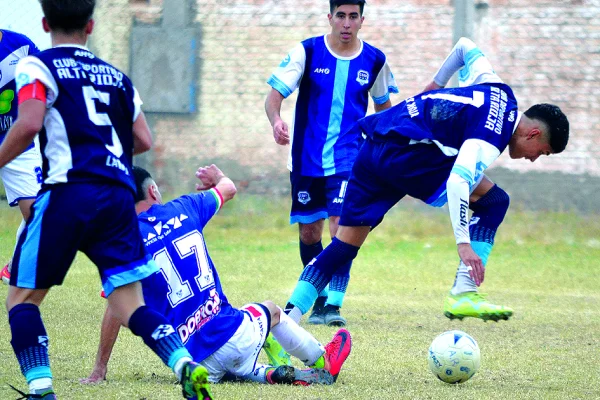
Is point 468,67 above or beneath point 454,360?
above

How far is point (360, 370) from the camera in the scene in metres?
4.96

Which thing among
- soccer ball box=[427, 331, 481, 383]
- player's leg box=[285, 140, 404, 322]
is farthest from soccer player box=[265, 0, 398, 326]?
soccer ball box=[427, 331, 481, 383]

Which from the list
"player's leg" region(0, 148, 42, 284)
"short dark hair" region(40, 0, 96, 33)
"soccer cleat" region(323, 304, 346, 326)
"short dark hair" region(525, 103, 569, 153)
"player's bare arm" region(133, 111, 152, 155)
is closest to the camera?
"short dark hair" region(40, 0, 96, 33)

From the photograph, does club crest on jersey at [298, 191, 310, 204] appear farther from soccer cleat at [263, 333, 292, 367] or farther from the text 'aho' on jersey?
soccer cleat at [263, 333, 292, 367]

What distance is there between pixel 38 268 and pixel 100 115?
0.60m

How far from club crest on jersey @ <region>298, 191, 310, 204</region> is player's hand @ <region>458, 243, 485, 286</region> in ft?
7.80

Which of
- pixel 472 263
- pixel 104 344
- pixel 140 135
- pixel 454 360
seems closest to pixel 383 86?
pixel 472 263

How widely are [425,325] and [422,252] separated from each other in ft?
13.2

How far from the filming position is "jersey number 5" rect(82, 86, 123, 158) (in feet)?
12.0

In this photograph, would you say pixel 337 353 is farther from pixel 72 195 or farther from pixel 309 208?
pixel 309 208

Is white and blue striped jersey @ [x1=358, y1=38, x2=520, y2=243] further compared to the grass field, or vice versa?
white and blue striped jersey @ [x1=358, y1=38, x2=520, y2=243]

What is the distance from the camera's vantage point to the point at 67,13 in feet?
12.2

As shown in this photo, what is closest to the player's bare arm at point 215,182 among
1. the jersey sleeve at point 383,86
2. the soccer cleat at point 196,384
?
the soccer cleat at point 196,384

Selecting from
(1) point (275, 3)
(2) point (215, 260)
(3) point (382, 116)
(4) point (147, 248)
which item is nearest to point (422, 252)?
(2) point (215, 260)
